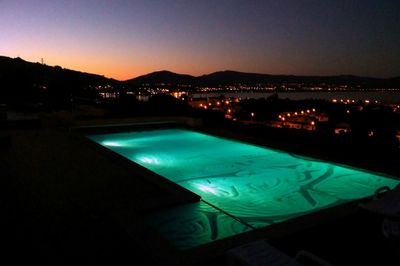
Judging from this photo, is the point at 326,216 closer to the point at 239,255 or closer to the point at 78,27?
the point at 239,255

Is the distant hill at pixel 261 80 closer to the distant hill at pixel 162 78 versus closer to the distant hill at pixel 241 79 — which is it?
the distant hill at pixel 241 79

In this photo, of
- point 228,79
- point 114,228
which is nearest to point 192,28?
point 114,228

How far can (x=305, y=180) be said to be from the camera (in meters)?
6.21

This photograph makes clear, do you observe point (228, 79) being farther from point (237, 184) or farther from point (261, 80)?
point (237, 184)

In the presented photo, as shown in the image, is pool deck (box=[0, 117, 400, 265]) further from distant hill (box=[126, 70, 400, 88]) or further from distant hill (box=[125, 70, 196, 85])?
distant hill (box=[126, 70, 400, 88])

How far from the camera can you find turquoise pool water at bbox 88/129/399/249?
147 inches

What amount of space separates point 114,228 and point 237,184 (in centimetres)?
344

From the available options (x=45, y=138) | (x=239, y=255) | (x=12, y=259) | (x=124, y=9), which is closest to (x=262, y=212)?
(x=239, y=255)

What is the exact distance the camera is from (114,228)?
10.3 feet

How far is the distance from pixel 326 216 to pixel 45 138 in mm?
7827

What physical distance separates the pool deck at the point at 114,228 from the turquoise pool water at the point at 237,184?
1.48 feet

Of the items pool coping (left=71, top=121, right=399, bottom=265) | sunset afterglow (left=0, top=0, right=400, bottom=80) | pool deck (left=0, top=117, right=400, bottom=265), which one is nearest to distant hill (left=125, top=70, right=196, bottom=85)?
sunset afterglow (left=0, top=0, right=400, bottom=80)

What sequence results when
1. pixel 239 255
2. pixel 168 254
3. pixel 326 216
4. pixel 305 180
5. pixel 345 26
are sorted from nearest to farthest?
pixel 239 255 < pixel 168 254 < pixel 326 216 < pixel 305 180 < pixel 345 26

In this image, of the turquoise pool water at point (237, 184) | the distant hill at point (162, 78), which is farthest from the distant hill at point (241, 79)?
the turquoise pool water at point (237, 184)
